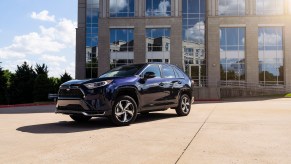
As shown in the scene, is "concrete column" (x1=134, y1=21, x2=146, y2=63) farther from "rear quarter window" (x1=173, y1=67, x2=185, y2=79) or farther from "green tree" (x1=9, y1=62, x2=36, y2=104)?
"rear quarter window" (x1=173, y1=67, x2=185, y2=79)

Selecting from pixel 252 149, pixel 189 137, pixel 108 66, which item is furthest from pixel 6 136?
pixel 108 66

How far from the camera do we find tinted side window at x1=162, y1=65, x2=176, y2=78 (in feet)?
32.2

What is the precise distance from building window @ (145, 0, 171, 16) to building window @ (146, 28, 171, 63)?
6.21 feet

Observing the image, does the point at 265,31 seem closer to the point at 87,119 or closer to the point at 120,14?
the point at 120,14

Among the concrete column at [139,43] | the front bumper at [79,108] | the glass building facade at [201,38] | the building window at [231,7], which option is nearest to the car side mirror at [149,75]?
the front bumper at [79,108]

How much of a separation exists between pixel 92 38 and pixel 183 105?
28827mm

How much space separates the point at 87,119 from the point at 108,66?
2702 centimetres

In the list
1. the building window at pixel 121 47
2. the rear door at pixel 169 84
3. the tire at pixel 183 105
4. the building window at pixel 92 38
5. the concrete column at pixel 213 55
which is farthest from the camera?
the building window at pixel 92 38

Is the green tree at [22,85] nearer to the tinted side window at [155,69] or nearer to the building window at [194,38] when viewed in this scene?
the building window at [194,38]

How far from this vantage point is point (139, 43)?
36.1 m

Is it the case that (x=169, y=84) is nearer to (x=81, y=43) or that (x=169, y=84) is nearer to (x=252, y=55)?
(x=252, y=55)

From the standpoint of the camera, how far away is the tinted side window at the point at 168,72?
9.81 meters

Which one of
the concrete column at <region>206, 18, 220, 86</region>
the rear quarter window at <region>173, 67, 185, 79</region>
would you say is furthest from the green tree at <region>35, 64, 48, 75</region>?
the rear quarter window at <region>173, 67, 185, 79</region>

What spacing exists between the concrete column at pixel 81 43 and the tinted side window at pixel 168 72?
29052 millimetres
